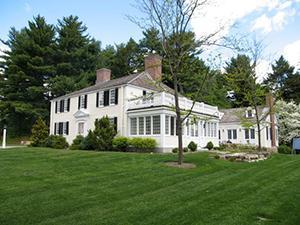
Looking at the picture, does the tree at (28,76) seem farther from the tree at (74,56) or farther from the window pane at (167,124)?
the window pane at (167,124)

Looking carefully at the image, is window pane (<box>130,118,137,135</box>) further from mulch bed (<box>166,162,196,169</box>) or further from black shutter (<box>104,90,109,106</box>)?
mulch bed (<box>166,162,196,169</box>)

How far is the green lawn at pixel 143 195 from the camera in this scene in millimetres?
5316

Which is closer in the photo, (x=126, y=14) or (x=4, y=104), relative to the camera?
(x=126, y=14)

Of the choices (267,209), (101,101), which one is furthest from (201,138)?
(267,209)

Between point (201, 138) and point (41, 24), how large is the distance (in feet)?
94.8

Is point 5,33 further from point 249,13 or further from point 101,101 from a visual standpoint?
point 249,13

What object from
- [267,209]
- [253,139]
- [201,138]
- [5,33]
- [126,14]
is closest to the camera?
[267,209]

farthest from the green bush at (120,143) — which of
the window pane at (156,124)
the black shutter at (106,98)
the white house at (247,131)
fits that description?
the white house at (247,131)

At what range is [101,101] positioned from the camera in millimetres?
24812

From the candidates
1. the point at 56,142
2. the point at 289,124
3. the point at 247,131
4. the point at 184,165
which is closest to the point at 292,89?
the point at 289,124

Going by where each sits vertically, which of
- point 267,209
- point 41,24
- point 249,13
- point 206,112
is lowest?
point 267,209

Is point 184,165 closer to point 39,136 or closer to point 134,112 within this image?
point 134,112

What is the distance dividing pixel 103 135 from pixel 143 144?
3370 millimetres

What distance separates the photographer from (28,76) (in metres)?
37.9
